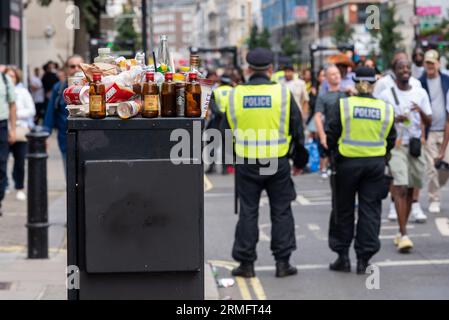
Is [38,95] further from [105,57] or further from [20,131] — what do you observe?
[105,57]

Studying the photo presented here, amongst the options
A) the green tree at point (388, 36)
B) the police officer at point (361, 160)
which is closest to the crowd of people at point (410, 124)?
the police officer at point (361, 160)

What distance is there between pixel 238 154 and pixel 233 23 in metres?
112

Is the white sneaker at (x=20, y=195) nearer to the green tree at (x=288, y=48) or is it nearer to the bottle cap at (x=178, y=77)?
the bottle cap at (x=178, y=77)

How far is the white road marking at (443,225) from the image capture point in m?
11.5

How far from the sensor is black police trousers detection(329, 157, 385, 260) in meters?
9.38

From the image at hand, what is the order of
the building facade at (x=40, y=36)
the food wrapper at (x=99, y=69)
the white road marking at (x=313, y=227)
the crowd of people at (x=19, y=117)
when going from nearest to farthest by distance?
the food wrapper at (x=99, y=69)
the crowd of people at (x=19, y=117)
the white road marking at (x=313, y=227)
the building facade at (x=40, y=36)

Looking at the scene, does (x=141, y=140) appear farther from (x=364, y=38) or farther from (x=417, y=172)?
(x=364, y=38)

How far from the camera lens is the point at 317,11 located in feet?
370

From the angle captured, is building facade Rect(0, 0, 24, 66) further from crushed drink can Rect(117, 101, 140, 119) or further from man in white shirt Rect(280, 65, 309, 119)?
crushed drink can Rect(117, 101, 140, 119)

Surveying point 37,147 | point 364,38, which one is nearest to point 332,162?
point 37,147

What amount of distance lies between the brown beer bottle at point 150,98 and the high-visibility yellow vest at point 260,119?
4.35 m

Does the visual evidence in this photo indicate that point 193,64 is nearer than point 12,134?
Yes

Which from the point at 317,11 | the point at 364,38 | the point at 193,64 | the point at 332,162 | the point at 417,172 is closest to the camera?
the point at 193,64

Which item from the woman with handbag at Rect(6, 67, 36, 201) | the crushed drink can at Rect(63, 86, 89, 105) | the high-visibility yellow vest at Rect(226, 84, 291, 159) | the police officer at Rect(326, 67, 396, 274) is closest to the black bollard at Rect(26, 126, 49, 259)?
the high-visibility yellow vest at Rect(226, 84, 291, 159)
